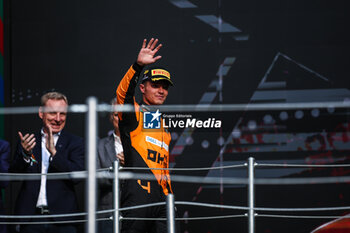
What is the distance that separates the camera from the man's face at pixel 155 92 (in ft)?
7.06

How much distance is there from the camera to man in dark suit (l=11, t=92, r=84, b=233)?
7.27 feet

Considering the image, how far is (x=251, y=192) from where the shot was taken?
199cm

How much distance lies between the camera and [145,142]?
2.07 meters

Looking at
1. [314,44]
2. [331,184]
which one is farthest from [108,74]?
[331,184]

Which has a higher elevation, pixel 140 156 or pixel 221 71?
pixel 221 71

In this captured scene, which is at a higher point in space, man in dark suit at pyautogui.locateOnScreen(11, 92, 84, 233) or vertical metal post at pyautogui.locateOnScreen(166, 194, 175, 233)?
man in dark suit at pyautogui.locateOnScreen(11, 92, 84, 233)

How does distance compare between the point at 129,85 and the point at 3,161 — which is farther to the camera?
the point at 3,161

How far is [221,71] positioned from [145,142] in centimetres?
76

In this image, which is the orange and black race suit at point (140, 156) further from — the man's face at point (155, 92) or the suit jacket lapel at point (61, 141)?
the suit jacket lapel at point (61, 141)

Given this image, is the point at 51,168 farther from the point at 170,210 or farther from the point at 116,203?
the point at 170,210

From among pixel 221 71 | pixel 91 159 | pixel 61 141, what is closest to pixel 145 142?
pixel 61 141

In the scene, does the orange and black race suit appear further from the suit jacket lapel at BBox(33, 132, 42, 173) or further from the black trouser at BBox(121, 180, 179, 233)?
the suit jacket lapel at BBox(33, 132, 42, 173)

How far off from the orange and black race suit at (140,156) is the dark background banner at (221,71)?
0.55 metres

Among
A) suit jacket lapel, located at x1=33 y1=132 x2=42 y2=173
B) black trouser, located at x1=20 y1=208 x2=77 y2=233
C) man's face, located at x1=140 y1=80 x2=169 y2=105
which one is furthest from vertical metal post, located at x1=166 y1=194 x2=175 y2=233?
suit jacket lapel, located at x1=33 y1=132 x2=42 y2=173
